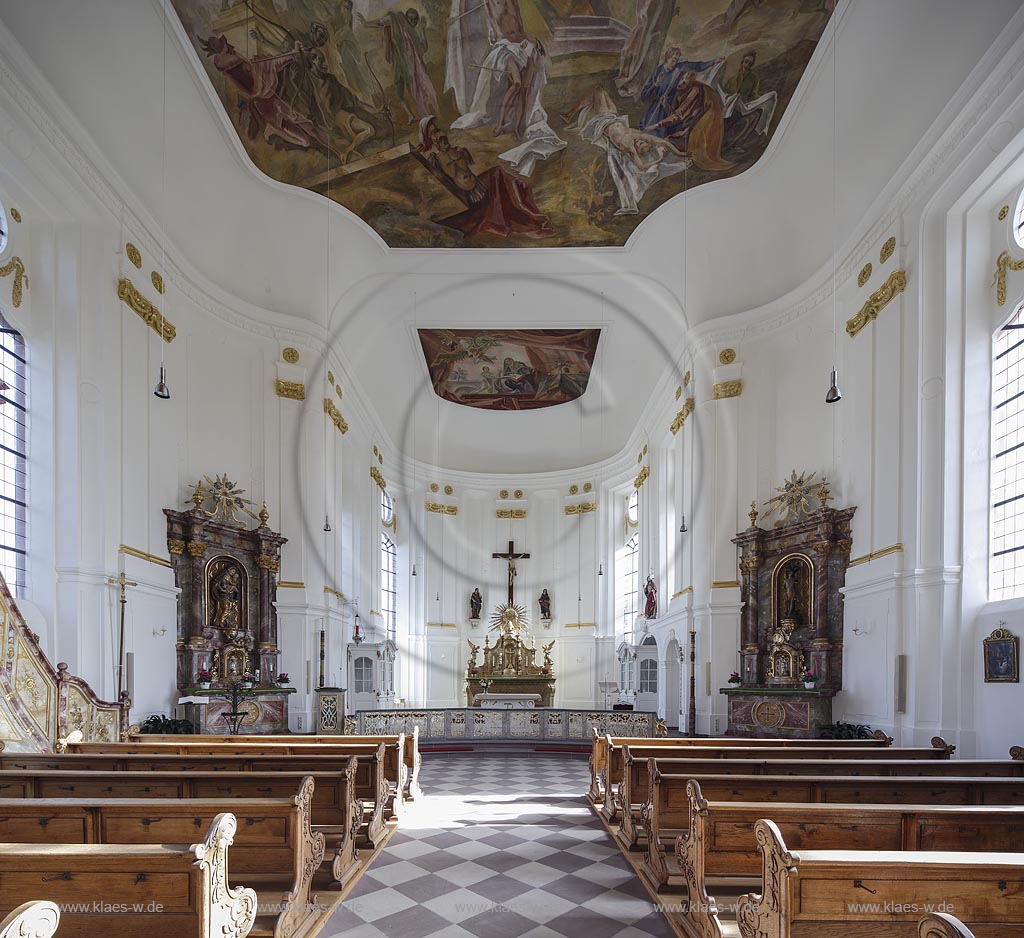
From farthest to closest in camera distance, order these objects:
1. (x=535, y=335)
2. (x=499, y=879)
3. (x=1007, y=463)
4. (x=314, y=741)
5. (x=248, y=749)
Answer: (x=535, y=335) < (x=1007, y=463) < (x=314, y=741) < (x=248, y=749) < (x=499, y=879)

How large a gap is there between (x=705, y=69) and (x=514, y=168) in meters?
3.97

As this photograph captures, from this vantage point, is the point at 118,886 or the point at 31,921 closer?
the point at 31,921

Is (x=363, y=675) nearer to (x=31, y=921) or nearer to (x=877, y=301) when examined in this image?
(x=877, y=301)

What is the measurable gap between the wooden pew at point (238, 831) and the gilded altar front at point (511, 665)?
62.3ft

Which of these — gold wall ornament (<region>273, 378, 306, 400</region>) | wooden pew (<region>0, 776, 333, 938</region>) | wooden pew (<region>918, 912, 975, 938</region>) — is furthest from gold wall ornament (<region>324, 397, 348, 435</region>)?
wooden pew (<region>918, 912, 975, 938</region>)

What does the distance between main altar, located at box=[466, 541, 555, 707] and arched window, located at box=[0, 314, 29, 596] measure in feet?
42.5

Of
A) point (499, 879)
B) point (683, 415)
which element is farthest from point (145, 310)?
point (683, 415)

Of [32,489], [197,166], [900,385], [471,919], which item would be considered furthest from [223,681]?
[900,385]

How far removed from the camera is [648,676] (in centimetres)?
2216

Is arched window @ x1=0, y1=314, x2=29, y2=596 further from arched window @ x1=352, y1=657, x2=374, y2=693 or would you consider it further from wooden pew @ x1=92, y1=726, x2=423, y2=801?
arched window @ x1=352, y1=657, x2=374, y2=693

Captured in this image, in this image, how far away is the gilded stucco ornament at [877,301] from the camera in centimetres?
1234

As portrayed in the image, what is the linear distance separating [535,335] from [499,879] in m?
17.1

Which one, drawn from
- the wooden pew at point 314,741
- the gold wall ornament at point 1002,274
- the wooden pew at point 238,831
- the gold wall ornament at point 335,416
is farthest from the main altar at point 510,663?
the wooden pew at point 238,831

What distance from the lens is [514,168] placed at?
50.7 ft
